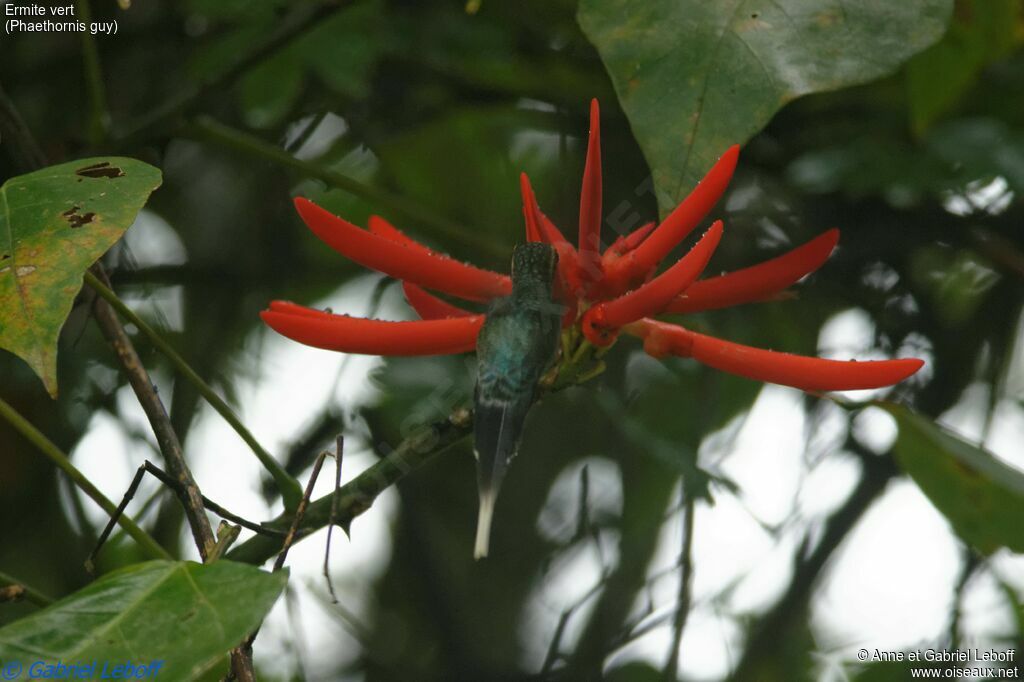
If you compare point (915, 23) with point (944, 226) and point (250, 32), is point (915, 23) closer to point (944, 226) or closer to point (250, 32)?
point (944, 226)

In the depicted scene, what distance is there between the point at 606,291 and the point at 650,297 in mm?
93

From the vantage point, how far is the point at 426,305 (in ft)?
3.08

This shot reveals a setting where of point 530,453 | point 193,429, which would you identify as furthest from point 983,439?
point 193,429

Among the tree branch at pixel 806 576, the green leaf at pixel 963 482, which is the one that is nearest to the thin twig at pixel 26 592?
the green leaf at pixel 963 482

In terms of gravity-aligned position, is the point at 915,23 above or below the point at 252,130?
above

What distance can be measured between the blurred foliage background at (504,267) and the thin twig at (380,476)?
0.73m

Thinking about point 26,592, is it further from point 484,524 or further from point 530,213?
point 530,213

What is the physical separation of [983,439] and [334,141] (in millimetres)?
1243

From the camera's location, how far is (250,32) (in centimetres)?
174

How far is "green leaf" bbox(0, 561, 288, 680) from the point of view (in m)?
0.69

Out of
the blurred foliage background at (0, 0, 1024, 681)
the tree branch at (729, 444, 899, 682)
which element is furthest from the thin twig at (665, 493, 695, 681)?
the tree branch at (729, 444, 899, 682)

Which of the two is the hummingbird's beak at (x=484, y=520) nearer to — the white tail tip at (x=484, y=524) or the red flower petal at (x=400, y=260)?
the white tail tip at (x=484, y=524)

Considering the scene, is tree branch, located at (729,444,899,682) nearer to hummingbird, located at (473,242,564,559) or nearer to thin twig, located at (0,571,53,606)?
hummingbird, located at (473,242,564,559)

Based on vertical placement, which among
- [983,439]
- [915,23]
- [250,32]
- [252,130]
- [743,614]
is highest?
[915,23]
